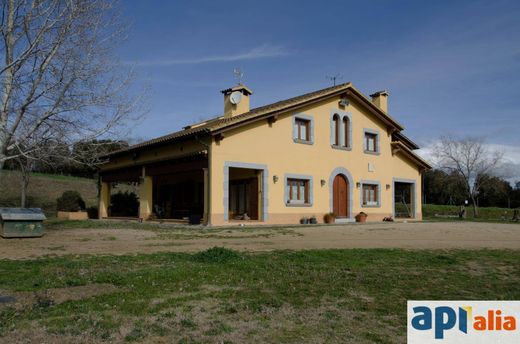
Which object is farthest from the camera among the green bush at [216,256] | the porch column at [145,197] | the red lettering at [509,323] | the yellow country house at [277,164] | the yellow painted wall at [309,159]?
→ the porch column at [145,197]

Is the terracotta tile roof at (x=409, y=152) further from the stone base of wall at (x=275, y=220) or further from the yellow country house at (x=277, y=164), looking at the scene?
the stone base of wall at (x=275, y=220)

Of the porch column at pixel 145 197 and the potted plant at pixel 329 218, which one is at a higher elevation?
the porch column at pixel 145 197

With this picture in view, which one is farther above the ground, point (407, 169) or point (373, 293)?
point (407, 169)

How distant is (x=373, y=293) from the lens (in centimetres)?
669

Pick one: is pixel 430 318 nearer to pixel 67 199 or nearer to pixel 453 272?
Result: pixel 453 272

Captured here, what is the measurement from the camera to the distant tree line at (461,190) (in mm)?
59750

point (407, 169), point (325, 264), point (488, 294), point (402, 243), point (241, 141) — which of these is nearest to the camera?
point (488, 294)

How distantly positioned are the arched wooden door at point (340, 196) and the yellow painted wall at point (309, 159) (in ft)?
1.67

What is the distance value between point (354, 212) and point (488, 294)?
20.1 m

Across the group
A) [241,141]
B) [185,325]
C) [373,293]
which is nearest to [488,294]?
[373,293]

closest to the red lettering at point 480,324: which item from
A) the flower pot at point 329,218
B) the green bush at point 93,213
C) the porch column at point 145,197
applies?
the flower pot at point 329,218

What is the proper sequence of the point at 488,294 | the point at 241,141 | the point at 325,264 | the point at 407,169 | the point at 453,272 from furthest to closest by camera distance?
1. the point at 407,169
2. the point at 241,141
3. the point at 325,264
4. the point at 453,272
5. the point at 488,294

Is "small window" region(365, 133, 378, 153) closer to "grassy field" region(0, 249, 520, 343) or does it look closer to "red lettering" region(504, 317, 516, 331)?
"grassy field" region(0, 249, 520, 343)

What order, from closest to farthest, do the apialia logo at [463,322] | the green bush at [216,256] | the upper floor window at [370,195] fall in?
the apialia logo at [463,322]
the green bush at [216,256]
the upper floor window at [370,195]
